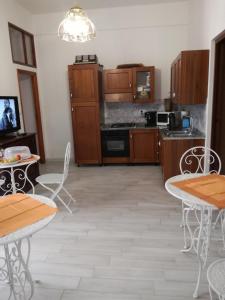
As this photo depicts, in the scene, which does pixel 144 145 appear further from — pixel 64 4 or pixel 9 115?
pixel 64 4

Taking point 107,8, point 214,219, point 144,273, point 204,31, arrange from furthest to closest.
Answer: point 107,8 < point 204,31 < point 214,219 < point 144,273

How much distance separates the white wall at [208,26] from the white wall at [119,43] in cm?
66

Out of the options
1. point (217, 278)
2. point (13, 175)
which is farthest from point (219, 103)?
point (13, 175)

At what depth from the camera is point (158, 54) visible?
5.07m

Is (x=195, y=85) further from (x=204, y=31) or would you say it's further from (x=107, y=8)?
(x=107, y=8)

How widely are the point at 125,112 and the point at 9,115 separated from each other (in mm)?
2465

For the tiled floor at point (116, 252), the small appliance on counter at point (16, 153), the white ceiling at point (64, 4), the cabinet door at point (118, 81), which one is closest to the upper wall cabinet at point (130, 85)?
the cabinet door at point (118, 81)

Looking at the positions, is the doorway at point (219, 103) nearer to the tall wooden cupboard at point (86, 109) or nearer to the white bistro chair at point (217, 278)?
the white bistro chair at point (217, 278)

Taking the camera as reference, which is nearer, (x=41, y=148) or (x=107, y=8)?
(x=107, y=8)

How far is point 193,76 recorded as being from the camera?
3.41 m

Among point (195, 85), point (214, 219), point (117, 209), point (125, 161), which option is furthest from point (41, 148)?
point (214, 219)

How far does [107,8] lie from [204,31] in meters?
2.28

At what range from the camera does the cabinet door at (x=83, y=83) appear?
472 cm

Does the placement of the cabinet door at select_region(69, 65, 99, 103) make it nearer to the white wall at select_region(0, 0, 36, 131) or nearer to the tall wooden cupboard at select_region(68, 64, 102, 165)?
the tall wooden cupboard at select_region(68, 64, 102, 165)
